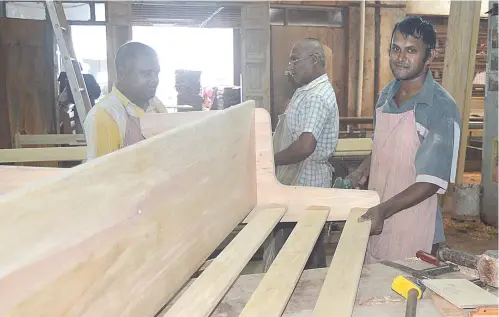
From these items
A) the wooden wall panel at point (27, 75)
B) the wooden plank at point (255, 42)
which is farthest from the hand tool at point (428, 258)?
the wooden wall panel at point (27, 75)

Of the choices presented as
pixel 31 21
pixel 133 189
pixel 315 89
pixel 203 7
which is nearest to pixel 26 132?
pixel 31 21

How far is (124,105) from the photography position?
244 centimetres

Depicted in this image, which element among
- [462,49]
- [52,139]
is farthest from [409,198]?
[52,139]

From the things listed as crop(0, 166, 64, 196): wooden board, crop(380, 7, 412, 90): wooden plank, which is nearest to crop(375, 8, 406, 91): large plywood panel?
crop(380, 7, 412, 90): wooden plank

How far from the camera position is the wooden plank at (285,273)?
1228 mm

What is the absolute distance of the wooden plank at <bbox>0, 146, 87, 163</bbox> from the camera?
3.57m

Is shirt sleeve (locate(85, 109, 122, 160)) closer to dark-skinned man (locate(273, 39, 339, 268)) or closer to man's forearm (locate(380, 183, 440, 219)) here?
dark-skinned man (locate(273, 39, 339, 268))

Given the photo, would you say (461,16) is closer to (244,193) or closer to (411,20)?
(411,20)

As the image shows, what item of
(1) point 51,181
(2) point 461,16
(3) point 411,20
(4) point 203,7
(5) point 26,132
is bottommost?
(5) point 26,132

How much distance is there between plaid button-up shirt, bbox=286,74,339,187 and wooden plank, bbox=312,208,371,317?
2.97ft

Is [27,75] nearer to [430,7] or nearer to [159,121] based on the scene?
[159,121]

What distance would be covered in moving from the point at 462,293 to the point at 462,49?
359 cm

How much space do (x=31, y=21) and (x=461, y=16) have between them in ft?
16.6

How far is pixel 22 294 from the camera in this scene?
749 millimetres
